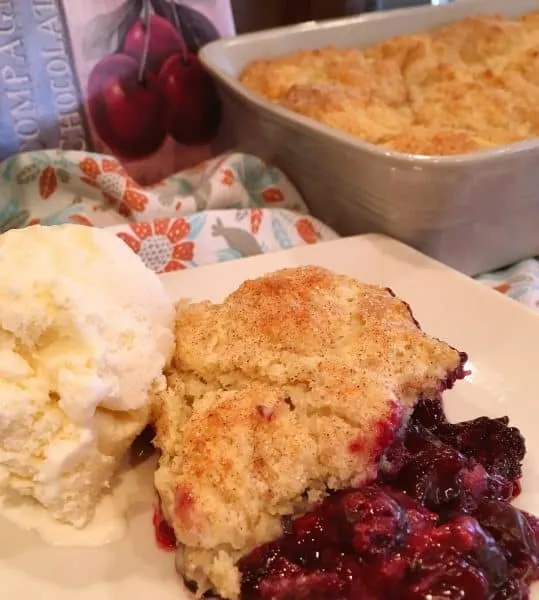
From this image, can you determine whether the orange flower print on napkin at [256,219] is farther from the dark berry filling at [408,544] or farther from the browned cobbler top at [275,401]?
the dark berry filling at [408,544]

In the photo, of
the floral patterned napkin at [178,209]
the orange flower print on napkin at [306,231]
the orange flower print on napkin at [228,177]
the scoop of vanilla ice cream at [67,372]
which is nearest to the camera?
the scoop of vanilla ice cream at [67,372]

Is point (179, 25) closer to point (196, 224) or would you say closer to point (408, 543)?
point (196, 224)

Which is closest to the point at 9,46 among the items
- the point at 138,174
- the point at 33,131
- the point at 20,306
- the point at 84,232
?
the point at 33,131

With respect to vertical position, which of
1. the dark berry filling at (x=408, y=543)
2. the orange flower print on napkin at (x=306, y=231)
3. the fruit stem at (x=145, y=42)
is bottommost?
the orange flower print on napkin at (x=306, y=231)

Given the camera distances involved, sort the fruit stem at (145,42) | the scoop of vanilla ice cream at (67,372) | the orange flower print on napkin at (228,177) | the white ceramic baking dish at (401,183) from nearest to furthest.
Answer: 1. the scoop of vanilla ice cream at (67,372)
2. the white ceramic baking dish at (401,183)
3. the orange flower print on napkin at (228,177)
4. the fruit stem at (145,42)

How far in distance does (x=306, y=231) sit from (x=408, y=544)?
0.98 meters

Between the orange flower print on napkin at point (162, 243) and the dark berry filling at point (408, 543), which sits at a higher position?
the dark berry filling at point (408, 543)

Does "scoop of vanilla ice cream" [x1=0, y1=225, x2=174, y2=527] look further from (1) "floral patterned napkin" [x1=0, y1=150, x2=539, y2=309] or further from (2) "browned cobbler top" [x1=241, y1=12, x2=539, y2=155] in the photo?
(2) "browned cobbler top" [x1=241, y1=12, x2=539, y2=155]

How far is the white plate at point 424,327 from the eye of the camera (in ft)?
3.19

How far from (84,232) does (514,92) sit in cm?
120

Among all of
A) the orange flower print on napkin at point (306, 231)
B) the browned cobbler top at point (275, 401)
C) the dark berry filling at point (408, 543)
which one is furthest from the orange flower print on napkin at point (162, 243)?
the dark berry filling at point (408, 543)

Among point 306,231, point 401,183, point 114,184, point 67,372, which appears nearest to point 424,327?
point 401,183

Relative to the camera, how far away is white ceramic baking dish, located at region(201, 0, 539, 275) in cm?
156

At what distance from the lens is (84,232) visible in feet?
3.84
